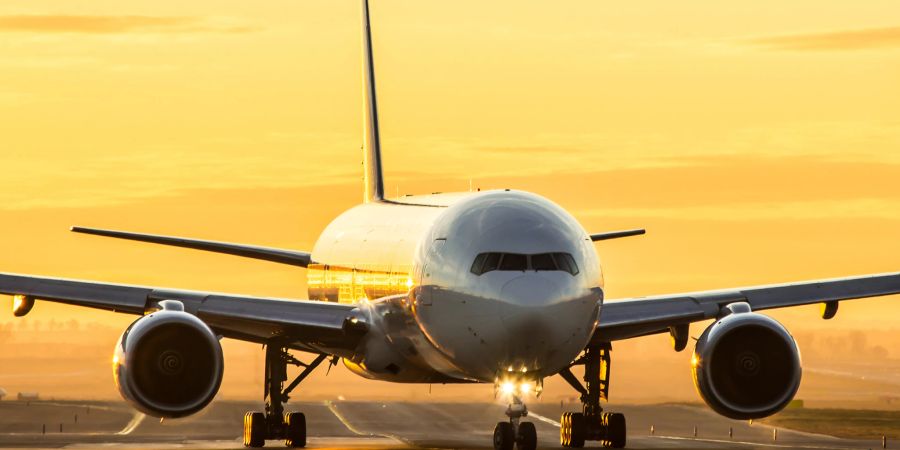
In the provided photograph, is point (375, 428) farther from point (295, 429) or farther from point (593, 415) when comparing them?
point (593, 415)

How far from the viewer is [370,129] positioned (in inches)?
2167

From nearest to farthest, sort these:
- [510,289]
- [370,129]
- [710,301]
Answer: [510,289]
[710,301]
[370,129]

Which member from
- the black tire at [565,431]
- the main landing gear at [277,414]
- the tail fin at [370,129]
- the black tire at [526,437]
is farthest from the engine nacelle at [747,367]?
the tail fin at [370,129]

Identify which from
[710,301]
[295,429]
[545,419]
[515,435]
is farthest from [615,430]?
[545,419]

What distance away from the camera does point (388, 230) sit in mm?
40969

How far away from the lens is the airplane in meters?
32.2

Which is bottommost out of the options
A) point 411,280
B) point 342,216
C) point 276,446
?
point 276,446

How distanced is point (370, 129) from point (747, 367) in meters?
21.0

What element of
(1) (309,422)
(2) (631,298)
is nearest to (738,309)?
(2) (631,298)

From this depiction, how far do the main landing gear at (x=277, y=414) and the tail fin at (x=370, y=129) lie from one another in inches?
382

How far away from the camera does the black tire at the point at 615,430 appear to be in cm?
4128

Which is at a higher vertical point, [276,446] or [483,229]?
[483,229]

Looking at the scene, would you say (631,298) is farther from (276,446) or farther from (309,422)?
(309,422)

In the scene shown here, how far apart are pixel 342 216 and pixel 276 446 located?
742 cm
